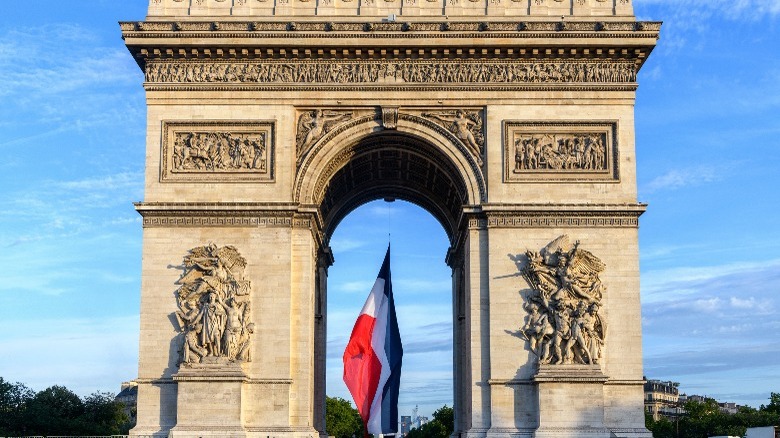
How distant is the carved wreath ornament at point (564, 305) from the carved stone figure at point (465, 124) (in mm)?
3242

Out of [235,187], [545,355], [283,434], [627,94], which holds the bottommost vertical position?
[283,434]

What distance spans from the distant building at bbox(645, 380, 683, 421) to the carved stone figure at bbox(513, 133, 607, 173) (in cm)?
6986

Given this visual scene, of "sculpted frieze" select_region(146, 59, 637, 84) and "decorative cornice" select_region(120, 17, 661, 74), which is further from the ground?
"decorative cornice" select_region(120, 17, 661, 74)

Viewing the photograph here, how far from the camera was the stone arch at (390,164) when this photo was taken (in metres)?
28.2

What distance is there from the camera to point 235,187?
91.8ft

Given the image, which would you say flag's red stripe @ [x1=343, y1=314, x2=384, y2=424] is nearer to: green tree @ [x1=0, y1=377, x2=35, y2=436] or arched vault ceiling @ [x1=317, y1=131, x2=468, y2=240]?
arched vault ceiling @ [x1=317, y1=131, x2=468, y2=240]

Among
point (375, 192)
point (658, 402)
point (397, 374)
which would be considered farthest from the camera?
point (658, 402)

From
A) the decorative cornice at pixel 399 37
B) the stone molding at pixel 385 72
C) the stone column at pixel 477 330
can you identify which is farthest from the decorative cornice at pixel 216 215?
the stone column at pixel 477 330

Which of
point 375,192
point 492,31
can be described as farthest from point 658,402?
point 492,31

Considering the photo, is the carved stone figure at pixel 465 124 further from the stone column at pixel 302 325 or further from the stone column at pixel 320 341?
the stone column at pixel 320 341

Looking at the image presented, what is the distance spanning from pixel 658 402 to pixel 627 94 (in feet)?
250

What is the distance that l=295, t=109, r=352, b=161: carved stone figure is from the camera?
28.4m

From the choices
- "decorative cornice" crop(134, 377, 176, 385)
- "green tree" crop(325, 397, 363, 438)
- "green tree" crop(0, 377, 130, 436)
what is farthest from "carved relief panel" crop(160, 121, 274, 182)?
"green tree" crop(325, 397, 363, 438)

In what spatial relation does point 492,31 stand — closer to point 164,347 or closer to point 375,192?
point 375,192
